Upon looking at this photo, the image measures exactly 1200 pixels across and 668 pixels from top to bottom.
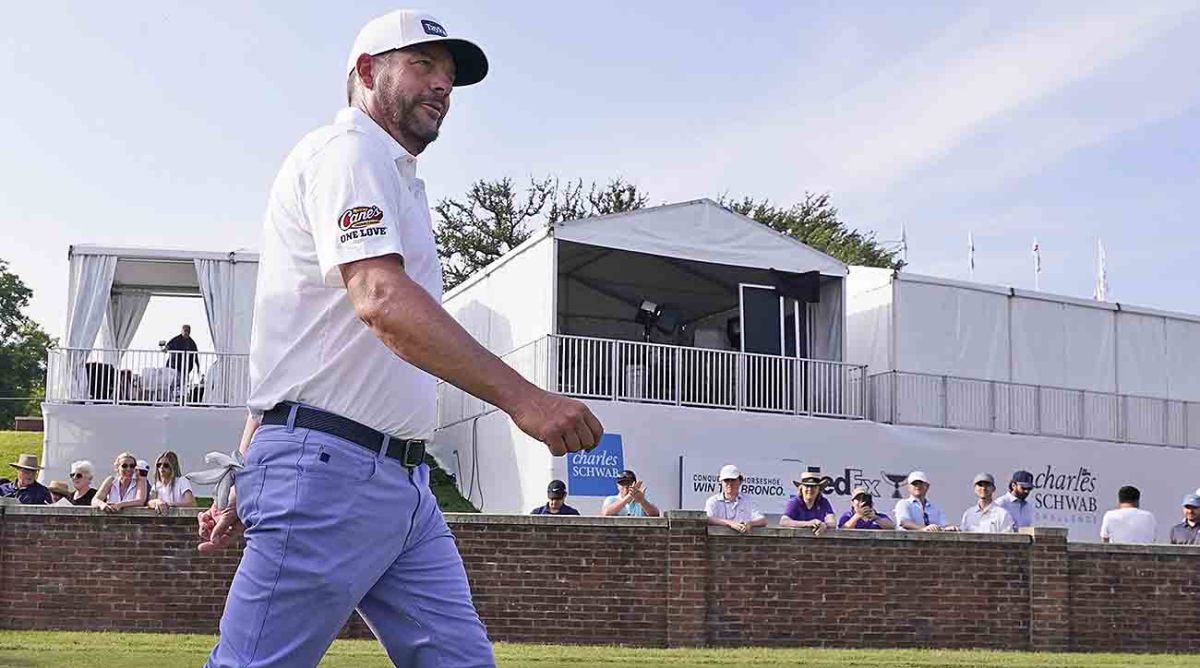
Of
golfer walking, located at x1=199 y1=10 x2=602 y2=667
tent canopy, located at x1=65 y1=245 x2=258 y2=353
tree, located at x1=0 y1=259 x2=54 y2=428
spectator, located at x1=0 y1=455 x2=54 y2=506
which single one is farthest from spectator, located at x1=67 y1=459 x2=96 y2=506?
tree, located at x1=0 y1=259 x2=54 y2=428

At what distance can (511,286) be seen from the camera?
2517 centimetres

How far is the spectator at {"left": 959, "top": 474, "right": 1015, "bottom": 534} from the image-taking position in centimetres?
1532

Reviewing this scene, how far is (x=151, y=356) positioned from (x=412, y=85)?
22942 millimetres

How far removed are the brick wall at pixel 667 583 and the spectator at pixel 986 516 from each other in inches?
18.8

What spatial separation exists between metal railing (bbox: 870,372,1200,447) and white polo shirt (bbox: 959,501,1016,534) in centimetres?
1045

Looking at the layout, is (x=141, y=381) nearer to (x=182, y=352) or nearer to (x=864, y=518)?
(x=182, y=352)

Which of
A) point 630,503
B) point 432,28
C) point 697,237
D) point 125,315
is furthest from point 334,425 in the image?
point 125,315

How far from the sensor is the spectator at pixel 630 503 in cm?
1515

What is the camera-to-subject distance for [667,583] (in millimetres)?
13836

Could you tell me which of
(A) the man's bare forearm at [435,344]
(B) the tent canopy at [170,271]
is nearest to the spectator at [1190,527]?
(A) the man's bare forearm at [435,344]

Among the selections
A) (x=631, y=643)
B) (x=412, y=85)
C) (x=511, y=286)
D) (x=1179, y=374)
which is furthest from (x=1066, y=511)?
(x=412, y=85)

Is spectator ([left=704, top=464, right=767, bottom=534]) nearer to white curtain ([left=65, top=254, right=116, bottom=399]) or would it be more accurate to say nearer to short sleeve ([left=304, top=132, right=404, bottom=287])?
short sleeve ([left=304, top=132, right=404, bottom=287])

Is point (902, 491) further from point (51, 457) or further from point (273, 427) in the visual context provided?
point (273, 427)

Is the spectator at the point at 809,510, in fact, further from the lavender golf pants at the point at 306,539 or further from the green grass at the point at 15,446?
the green grass at the point at 15,446
